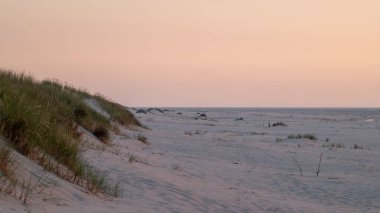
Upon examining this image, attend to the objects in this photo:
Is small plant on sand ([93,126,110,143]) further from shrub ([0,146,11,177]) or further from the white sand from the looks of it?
shrub ([0,146,11,177])

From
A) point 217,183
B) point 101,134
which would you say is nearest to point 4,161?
point 217,183

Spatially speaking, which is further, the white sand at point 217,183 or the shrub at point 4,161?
the white sand at point 217,183

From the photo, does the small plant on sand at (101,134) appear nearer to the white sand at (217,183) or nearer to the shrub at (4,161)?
the white sand at (217,183)

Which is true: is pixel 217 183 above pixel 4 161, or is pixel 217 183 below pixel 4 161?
below

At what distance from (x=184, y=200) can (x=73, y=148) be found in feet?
6.27

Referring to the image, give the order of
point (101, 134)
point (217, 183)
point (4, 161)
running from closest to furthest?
1. point (4, 161)
2. point (217, 183)
3. point (101, 134)

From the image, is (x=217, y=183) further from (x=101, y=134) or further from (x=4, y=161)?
(x=4, y=161)

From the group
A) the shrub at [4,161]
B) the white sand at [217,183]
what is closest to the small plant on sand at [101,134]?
the white sand at [217,183]

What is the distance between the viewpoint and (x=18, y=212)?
4742 millimetres

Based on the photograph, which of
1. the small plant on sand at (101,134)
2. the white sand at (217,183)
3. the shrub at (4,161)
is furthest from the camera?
the small plant on sand at (101,134)

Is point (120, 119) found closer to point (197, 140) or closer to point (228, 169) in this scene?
point (197, 140)

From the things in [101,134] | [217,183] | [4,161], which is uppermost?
[4,161]

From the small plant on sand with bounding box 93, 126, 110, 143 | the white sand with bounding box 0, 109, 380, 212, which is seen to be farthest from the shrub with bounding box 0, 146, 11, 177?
the small plant on sand with bounding box 93, 126, 110, 143

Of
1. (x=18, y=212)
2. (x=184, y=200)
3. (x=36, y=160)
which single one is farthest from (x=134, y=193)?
(x=18, y=212)
